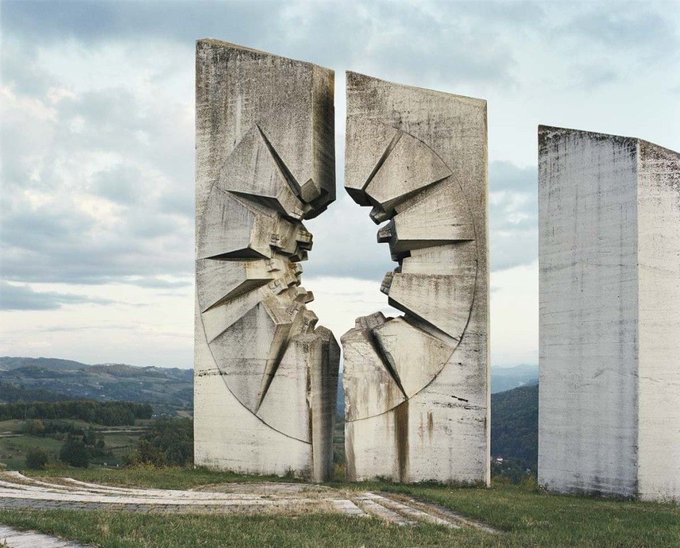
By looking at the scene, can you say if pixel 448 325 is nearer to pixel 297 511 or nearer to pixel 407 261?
pixel 407 261

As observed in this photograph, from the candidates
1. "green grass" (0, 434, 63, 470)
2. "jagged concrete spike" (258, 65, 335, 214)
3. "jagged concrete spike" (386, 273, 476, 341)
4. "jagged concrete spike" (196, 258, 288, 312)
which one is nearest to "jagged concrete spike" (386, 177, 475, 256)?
"jagged concrete spike" (386, 273, 476, 341)

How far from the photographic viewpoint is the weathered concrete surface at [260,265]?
48.2 ft

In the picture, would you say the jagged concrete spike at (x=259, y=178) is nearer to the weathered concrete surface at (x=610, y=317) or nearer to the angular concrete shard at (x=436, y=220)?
the angular concrete shard at (x=436, y=220)

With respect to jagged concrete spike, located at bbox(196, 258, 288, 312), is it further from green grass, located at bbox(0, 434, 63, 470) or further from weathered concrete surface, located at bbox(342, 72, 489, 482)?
green grass, located at bbox(0, 434, 63, 470)

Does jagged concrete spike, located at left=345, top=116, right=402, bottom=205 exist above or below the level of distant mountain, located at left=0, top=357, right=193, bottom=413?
above

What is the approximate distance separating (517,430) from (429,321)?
27740mm

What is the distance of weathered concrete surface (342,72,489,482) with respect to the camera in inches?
543

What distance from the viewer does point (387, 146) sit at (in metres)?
14.3

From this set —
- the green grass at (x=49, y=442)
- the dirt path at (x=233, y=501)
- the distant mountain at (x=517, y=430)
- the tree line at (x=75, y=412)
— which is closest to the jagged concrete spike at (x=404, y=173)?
the dirt path at (x=233, y=501)

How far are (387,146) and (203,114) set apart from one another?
12.9 feet

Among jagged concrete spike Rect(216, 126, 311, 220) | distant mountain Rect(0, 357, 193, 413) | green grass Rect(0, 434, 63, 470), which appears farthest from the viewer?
distant mountain Rect(0, 357, 193, 413)

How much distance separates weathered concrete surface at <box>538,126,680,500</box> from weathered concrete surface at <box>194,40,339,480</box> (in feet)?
13.3

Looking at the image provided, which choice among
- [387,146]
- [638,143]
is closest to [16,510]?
[387,146]

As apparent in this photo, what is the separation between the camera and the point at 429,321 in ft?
45.6
